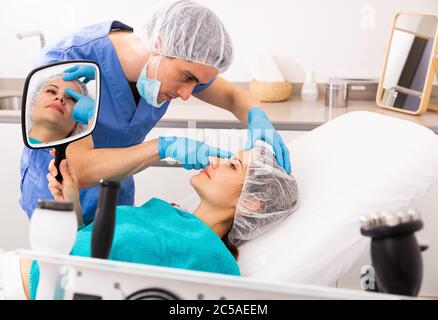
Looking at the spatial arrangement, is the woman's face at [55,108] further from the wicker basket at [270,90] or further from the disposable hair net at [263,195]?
the wicker basket at [270,90]

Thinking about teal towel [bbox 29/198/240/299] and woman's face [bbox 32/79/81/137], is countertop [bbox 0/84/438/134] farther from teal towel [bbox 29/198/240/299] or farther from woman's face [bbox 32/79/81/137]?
woman's face [bbox 32/79/81/137]

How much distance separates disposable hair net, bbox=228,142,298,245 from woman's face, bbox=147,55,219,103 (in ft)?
0.86

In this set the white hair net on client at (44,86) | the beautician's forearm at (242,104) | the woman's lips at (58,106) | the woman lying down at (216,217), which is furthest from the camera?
the beautician's forearm at (242,104)

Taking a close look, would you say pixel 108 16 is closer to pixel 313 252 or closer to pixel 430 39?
pixel 430 39

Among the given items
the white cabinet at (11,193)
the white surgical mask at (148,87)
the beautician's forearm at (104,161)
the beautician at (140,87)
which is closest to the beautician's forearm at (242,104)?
the beautician at (140,87)

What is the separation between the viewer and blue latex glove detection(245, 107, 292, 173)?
162cm

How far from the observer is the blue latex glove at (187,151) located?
4.94 feet

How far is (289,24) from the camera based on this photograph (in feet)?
9.00

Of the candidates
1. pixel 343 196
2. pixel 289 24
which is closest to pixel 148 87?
pixel 343 196

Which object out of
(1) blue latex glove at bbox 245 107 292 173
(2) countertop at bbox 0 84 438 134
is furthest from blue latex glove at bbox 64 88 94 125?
(2) countertop at bbox 0 84 438 134

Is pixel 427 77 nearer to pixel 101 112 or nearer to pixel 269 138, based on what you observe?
pixel 269 138

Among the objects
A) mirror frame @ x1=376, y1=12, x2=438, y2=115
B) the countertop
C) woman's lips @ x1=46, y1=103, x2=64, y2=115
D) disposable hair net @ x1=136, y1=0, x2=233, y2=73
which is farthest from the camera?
mirror frame @ x1=376, y1=12, x2=438, y2=115

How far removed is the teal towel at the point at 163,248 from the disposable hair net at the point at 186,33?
1.61 feet
